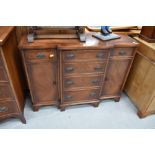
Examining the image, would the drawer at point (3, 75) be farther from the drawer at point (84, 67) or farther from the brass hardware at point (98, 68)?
the brass hardware at point (98, 68)

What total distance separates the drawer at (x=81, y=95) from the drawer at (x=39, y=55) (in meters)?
0.46

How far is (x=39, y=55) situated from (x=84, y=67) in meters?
0.44

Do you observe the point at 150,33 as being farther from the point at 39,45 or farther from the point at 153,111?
the point at 39,45

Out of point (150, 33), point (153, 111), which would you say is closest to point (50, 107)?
point (153, 111)

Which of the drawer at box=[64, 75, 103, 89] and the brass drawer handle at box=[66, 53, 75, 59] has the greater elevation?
the brass drawer handle at box=[66, 53, 75, 59]

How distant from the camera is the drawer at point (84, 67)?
1.34 meters

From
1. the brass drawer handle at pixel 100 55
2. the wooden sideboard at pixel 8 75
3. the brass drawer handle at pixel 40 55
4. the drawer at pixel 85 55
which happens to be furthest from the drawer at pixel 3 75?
the brass drawer handle at pixel 100 55

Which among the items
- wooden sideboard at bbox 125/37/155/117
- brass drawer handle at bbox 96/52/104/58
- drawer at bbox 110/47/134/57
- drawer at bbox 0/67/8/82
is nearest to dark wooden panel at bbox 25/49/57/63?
drawer at bbox 0/67/8/82

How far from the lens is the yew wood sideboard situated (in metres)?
1.24

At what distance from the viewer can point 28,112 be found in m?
1.67

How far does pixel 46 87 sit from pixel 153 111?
128 centimetres

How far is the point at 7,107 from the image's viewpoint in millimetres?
1358

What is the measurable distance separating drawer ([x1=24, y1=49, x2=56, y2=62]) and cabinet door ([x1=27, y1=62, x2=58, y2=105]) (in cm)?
6

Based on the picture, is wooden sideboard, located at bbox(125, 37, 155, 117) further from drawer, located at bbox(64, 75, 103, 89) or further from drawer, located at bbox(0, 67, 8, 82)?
drawer, located at bbox(0, 67, 8, 82)
